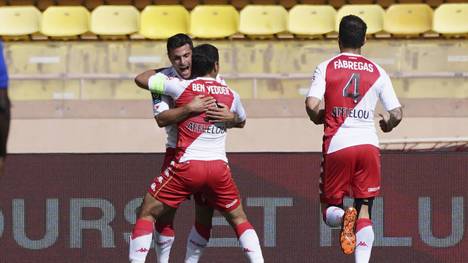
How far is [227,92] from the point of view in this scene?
682 centimetres

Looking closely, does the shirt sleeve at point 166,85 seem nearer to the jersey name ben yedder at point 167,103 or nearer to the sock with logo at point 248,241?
the jersey name ben yedder at point 167,103

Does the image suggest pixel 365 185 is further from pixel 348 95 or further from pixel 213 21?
pixel 213 21

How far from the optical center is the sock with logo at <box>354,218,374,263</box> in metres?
6.82

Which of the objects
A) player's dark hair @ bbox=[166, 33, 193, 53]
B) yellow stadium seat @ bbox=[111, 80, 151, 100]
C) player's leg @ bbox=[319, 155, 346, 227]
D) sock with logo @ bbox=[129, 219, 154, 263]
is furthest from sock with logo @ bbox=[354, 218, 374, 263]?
yellow stadium seat @ bbox=[111, 80, 151, 100]

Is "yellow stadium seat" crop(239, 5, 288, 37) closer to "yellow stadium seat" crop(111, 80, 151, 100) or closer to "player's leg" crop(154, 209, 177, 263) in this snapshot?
"yellow stadium seat" crop(111, 80, 151, 100)

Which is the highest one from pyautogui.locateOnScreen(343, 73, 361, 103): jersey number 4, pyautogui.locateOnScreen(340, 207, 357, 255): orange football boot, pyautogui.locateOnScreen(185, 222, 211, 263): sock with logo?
pyautogui.locateOnScreen(343, 73, 361, 103): jersey number 4

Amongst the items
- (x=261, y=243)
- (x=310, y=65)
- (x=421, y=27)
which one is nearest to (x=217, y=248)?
(x=261, y=243)

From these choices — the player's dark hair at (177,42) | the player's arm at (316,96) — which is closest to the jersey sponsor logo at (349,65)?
the player's arm at (316,96)

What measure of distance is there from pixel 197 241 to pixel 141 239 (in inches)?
19.9

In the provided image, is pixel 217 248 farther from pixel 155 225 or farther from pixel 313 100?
pixel 313 100

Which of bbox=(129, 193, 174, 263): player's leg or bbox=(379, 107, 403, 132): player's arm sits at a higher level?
bbox=(379, 107, 403, 132): player's arm

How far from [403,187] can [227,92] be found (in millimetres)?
2004

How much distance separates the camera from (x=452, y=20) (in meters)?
14.1

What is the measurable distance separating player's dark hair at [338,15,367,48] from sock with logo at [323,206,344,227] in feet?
3.34
